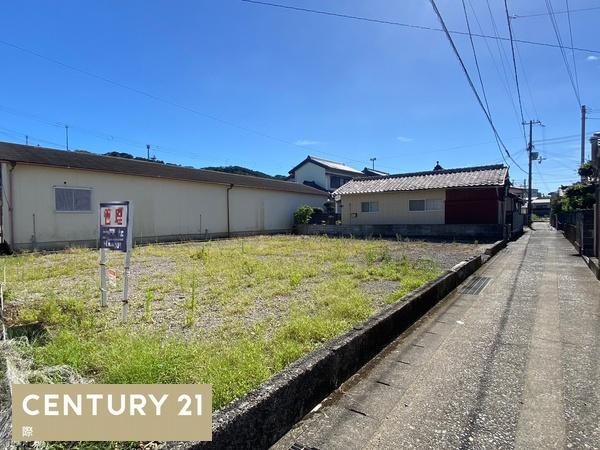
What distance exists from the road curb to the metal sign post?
7.52 ft

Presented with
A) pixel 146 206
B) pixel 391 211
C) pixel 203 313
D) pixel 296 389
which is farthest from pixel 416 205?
pixel 296 389

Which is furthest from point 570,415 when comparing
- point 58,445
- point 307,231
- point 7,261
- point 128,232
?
point 307,231

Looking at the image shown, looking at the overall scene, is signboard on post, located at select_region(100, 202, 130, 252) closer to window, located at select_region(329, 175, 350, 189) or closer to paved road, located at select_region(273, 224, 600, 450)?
paved road, located at select_region(273, 224, 600, 450)

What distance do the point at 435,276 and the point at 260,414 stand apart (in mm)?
4852

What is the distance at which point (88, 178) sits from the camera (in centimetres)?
1277

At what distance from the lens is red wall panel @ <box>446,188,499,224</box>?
1619cm

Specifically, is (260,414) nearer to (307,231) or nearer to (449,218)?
(449,218)

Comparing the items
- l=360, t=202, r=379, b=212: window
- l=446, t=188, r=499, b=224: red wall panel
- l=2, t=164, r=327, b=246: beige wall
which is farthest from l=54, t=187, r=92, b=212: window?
l=446, t=188, r=499, b=224: red wall panel

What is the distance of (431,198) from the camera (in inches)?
704

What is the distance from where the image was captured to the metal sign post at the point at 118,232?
378 cm

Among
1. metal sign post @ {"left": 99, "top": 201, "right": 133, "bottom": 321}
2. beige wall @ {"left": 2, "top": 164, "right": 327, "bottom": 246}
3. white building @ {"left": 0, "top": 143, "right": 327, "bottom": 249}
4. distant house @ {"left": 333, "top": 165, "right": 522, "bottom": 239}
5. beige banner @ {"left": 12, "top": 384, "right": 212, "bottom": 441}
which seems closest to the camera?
beige banner @ {"left": 12, "top": 384, "right": 212, "bottom": 441}

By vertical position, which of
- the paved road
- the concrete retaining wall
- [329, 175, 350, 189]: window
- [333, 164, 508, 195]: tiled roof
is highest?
[329, 175, 350, 189]: window

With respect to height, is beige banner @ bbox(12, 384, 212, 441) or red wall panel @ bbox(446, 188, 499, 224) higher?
red wall panel @ bbox(446, 188, 499, 224)

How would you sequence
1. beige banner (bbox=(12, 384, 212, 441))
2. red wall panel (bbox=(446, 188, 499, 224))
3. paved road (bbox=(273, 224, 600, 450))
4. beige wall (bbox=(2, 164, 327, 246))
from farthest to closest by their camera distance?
red wall panel (bbox=(446, 188, 499, 224)) < beige wall (bbox=(2, 164, 327, 246)) < paved road (bbox=(273, 224, 600, 450)) < beige banner (bbox=(12, 384, 212, 441))
